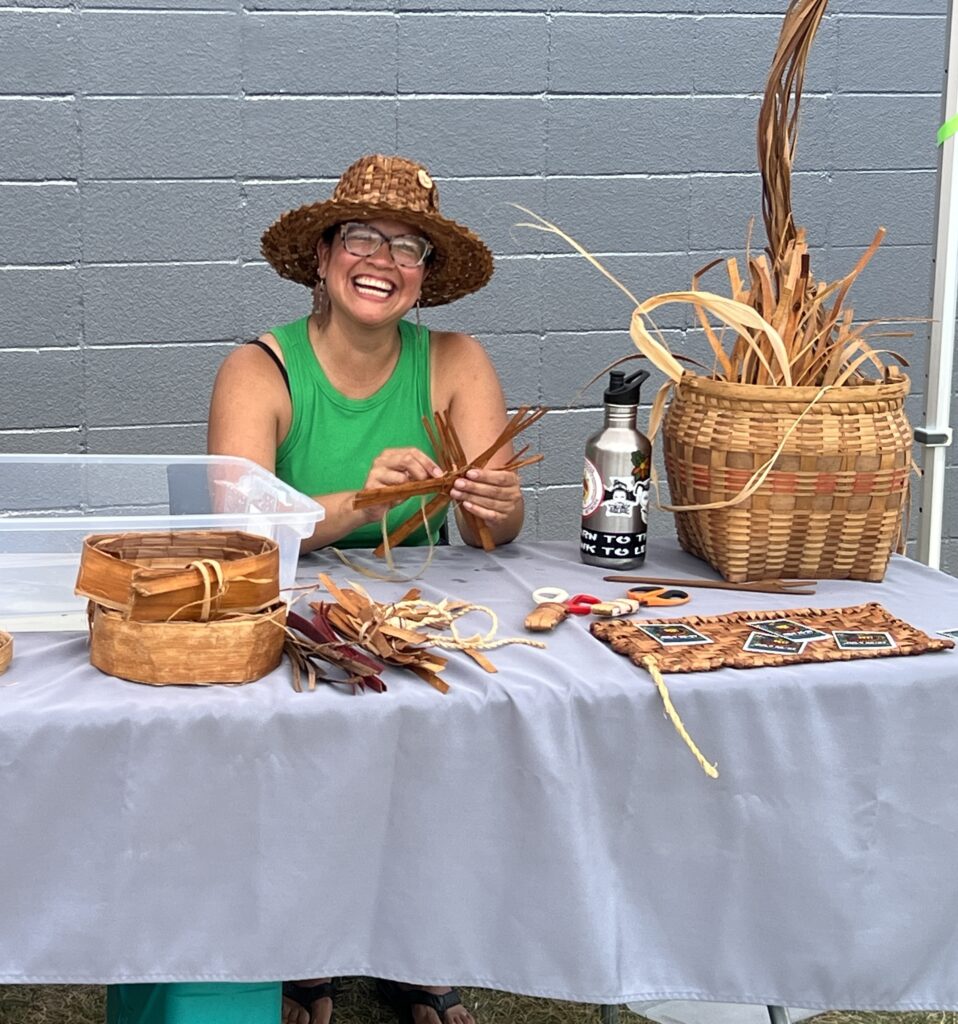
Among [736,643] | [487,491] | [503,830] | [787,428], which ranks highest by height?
[787,428]

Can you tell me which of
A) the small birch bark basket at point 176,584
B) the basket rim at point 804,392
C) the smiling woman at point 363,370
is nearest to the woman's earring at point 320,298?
the smiling woman at point 363,370

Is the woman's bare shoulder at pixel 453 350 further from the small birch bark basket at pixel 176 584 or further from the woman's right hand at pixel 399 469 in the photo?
the small birch bark basket at pixel 176 584

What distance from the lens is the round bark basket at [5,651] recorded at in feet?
4.88

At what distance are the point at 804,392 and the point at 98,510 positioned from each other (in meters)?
1.00

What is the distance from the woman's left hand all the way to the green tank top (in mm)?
293

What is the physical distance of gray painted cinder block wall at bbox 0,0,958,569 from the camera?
3197 mm

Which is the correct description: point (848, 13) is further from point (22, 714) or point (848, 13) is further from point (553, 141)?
point (22, 714)

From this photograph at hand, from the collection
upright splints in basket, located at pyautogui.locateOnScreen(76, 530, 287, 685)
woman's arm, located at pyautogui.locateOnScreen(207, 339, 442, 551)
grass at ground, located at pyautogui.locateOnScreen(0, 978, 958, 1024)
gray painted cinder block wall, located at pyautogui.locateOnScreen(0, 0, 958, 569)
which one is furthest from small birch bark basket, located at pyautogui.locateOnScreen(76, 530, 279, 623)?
gray painted cinder block wall, located at pyautogui.locateOnScreen(0, 0, 958, 569)

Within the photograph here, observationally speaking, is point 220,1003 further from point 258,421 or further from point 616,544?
point 258,421

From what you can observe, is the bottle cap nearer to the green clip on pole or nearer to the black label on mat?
the black label on mat

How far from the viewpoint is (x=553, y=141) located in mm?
3439

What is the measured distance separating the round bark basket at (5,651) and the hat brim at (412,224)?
97cm

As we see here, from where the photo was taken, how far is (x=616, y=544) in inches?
78.4

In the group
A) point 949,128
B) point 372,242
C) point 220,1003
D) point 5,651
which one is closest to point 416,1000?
point 220,1003
